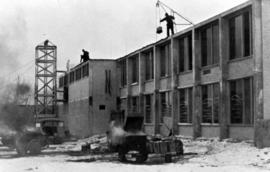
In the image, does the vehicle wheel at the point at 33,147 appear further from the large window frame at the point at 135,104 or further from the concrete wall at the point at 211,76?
the large window frame at the point at 135,104

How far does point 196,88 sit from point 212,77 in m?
1.78

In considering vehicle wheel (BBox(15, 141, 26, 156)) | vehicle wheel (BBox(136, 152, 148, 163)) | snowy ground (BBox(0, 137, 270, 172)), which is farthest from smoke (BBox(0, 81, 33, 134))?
vehicle wheel (BBox(136, 152, 148, 163))

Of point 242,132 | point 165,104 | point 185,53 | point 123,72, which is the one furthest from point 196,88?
point 123,72

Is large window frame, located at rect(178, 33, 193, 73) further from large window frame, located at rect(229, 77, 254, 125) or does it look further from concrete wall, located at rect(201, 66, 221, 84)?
large window frame, located at rect(229, 77, 254, 125)

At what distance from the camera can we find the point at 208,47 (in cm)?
2805

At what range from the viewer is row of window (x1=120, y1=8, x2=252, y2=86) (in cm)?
2427

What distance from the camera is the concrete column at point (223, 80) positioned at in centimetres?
2536

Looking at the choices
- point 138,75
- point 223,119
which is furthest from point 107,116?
point 223,119

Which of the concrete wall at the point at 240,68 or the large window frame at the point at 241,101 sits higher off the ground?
the concrete wall at the point at 240,68

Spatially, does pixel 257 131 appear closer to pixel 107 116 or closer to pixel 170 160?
pixel 170 160

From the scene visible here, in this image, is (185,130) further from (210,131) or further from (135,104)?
(135,104)

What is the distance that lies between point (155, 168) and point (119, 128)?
4756 millimetres

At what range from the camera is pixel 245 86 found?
2406 cm

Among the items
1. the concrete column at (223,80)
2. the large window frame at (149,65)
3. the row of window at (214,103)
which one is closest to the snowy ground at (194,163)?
the concrete column at (223,80)
